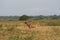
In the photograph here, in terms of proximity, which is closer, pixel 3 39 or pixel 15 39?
pixel 15 39

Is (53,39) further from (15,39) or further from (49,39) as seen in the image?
(15,39)

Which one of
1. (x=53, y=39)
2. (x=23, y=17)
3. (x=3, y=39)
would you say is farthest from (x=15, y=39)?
(x=23, y=17)

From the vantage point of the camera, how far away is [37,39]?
61.7 feet

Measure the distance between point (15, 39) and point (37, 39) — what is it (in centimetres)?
282

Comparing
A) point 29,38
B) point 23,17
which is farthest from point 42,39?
point 23,17

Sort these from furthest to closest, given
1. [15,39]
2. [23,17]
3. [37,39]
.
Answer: [23,17] → [37,39] → [15,39]

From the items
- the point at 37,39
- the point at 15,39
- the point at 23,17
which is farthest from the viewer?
the point at 23,17

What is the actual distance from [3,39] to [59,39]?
195 inches

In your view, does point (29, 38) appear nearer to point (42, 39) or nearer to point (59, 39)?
point (42, 39)

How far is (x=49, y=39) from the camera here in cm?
1895

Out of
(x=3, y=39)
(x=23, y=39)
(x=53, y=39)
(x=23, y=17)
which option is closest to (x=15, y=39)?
(x=23, y=39)

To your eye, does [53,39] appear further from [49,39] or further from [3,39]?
[3,39]

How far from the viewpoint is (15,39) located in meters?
16.6

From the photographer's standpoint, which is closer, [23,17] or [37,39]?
[37,39]
